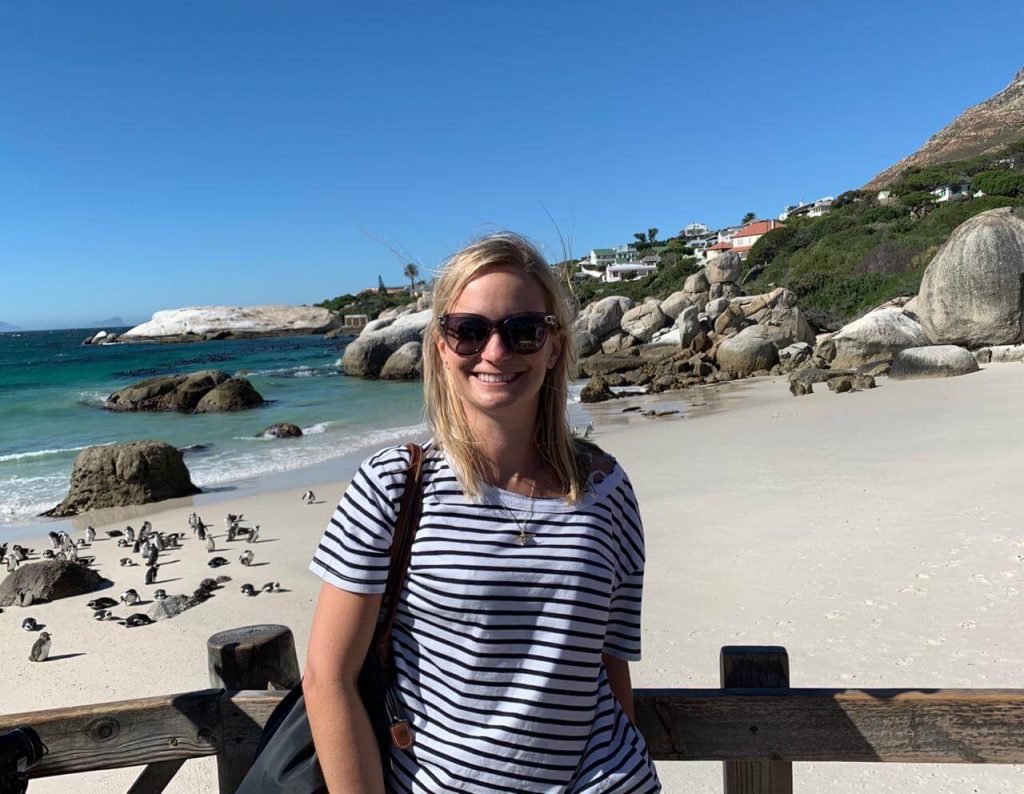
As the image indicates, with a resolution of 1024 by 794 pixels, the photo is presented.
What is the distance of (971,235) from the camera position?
19.5m

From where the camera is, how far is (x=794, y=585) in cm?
591

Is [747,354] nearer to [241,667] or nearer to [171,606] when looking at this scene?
[171,606]

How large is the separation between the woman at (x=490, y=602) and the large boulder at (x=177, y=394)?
26.0 meters

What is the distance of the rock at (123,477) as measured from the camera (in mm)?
12062

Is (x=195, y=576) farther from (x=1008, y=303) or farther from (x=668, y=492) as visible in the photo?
(x=1008, y=303)

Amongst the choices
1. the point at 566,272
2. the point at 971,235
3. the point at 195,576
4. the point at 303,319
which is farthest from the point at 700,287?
the point at 303,319

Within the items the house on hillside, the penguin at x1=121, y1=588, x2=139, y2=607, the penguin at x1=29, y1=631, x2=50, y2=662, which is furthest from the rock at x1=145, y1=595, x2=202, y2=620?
the house on hillside

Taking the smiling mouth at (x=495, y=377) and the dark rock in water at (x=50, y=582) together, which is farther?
the dark rock in water at (x=50, y=582)

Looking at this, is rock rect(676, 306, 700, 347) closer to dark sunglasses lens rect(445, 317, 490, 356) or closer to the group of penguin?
the group of penguin

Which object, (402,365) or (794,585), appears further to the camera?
(402,365)

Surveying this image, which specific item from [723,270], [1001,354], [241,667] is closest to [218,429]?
[1001,354]

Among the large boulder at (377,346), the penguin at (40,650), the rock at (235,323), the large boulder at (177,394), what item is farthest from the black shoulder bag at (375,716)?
the rock at (235,323)

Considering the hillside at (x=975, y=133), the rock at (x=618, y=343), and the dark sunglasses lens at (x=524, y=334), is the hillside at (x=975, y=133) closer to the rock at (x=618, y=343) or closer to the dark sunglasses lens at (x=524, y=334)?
the rock at (x=618, y=343)

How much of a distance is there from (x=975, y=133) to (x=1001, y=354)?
90868 millimetres
